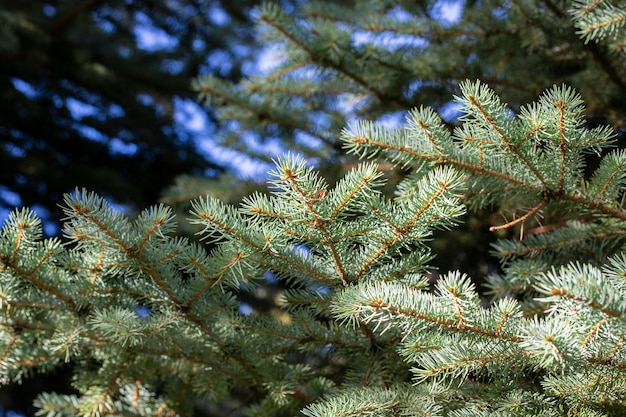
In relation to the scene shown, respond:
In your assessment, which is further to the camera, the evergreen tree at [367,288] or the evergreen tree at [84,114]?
the evergreen tree at [84,114]

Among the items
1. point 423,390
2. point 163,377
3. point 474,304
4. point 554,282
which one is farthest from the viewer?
point 163,377

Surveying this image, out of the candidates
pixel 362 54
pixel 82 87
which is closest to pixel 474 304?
pixel 362 54

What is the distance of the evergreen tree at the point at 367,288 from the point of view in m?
1.05

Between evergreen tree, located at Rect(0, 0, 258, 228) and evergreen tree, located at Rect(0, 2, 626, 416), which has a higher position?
evergreen tree, located at Rect(0, 0, 258, 228)

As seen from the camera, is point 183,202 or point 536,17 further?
point 183,202

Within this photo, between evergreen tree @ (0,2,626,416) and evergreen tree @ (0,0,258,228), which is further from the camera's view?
evergreen tree @ (0,0,258,228)

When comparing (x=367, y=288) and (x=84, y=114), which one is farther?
(x=84, y=114)

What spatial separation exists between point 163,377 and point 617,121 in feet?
5.20

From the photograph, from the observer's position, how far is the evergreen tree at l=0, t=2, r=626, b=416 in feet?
3.45

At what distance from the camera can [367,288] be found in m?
1.10

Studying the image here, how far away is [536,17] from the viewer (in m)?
1.85

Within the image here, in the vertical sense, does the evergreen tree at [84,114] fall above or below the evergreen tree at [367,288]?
above

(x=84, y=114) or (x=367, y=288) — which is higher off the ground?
(x=84, y=114)

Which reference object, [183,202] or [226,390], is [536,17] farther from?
[183,202]
